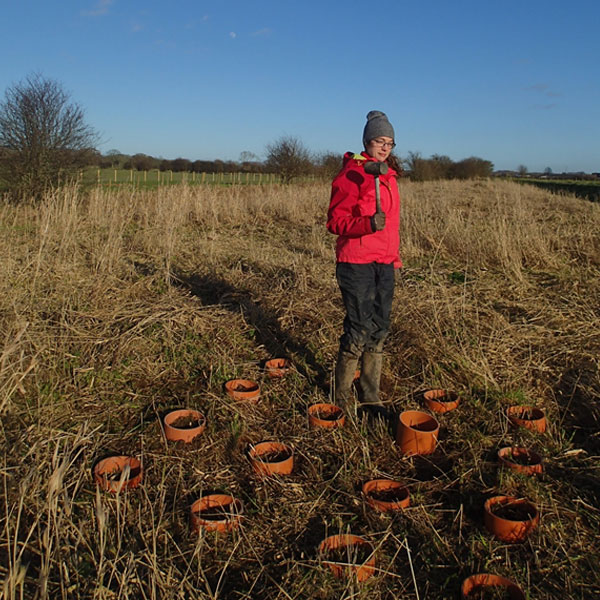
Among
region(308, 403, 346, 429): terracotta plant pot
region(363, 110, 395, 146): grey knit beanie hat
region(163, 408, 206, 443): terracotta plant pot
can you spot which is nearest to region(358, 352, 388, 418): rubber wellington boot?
region(308, 403, 346, 429): terracotta plant pot

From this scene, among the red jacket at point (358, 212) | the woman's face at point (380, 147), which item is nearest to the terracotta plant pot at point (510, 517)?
the red jacket at point (358, 212)

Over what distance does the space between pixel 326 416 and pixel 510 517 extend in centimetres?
116

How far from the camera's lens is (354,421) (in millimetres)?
2883

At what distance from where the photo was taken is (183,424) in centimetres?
289

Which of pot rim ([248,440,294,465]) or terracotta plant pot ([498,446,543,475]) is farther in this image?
pot rim ([248,440,294,465])

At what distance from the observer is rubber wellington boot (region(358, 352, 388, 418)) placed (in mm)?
3035

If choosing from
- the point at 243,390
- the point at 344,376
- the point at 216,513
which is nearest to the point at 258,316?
the point at 243,390

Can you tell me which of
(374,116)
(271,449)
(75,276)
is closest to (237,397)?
(271,449)

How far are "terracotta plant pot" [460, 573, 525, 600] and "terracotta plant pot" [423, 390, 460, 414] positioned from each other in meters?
1.32

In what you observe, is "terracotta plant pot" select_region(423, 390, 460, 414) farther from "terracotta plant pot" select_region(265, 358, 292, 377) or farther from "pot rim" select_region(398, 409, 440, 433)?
"terracotta plant pot" select_region(265, 358, 292, 377)

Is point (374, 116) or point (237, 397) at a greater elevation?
point (374, 116)

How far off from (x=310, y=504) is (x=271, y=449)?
1.56 feet

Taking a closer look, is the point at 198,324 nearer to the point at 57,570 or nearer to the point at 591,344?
the point at 57,570

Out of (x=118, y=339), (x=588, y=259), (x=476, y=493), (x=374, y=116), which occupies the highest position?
(x=374, y=116)
